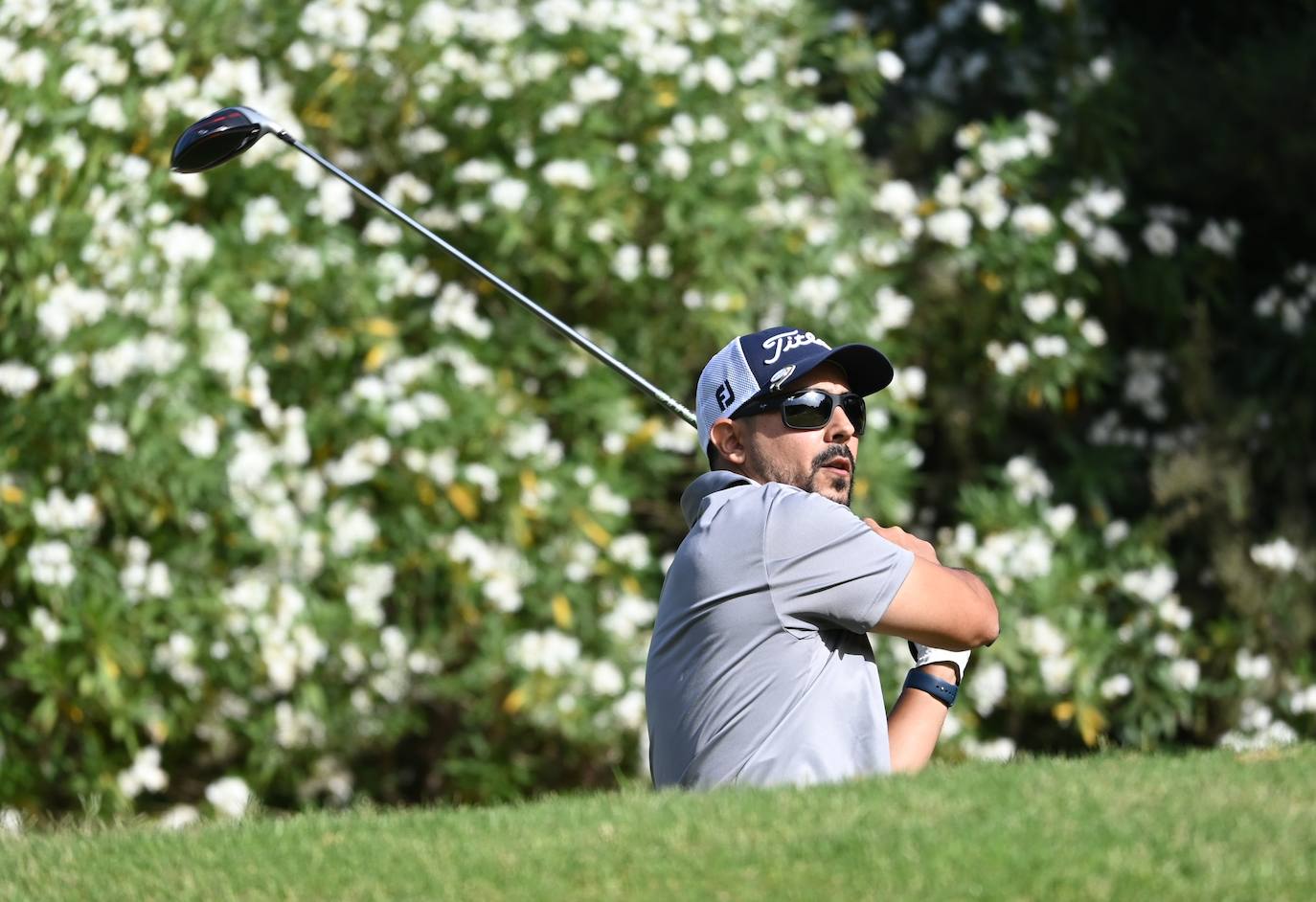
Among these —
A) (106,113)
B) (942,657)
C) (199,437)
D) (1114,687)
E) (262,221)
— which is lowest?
(1114,687)

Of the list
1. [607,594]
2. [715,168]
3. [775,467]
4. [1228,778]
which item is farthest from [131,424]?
[1228,778]

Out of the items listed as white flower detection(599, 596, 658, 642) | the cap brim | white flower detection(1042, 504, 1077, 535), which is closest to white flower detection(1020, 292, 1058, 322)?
white flower detection(1042, 504, 1077, 535)

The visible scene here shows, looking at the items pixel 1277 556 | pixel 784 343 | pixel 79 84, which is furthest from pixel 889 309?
pixel 784 343

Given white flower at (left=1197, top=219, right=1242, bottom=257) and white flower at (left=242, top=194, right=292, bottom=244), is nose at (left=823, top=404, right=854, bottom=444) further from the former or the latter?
white flower at (left=1197, top=219, right=1242, bottom=257)

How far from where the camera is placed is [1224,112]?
7.99 meters

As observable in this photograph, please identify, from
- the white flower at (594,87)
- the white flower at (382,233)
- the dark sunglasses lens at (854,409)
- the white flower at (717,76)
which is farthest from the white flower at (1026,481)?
the dark sunglasses lens at (854,409)

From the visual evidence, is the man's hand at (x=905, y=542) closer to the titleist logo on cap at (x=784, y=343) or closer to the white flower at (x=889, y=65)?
the titleist logo on cap at (x=784, y=343)

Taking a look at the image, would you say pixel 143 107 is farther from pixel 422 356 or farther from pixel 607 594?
pixel 607 594

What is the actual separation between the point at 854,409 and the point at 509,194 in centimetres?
297

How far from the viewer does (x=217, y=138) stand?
5148 mm

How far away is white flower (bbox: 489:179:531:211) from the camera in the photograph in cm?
690

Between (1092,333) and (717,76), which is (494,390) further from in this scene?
(1092,333)

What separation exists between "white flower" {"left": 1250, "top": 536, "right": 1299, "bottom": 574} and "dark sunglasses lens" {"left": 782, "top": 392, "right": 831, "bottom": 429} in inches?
154

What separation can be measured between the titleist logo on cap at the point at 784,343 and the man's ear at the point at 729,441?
0.16 m
